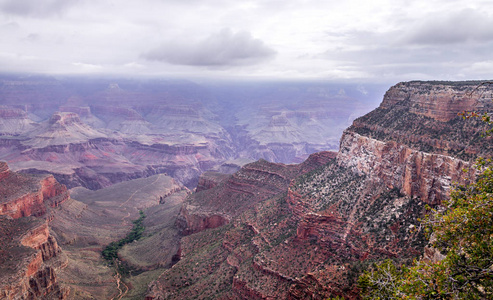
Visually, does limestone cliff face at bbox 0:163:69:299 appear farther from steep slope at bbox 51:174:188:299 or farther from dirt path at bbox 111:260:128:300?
dirt path at bbox 111:260:128:300

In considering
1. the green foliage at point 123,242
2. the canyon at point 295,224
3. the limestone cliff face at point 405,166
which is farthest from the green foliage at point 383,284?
the green foliage at point 123,242

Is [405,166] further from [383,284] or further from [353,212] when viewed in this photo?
[383,284]

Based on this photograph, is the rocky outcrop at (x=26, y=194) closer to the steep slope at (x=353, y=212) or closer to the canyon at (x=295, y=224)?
the canyon at (x=295, y=224)

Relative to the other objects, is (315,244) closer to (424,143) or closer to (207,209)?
(424,143)

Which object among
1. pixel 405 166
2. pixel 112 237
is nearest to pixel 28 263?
pixel 112 237

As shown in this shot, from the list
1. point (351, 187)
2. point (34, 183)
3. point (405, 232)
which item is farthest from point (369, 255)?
point (34, 183)

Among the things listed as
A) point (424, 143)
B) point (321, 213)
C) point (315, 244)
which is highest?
point (424, 143)
